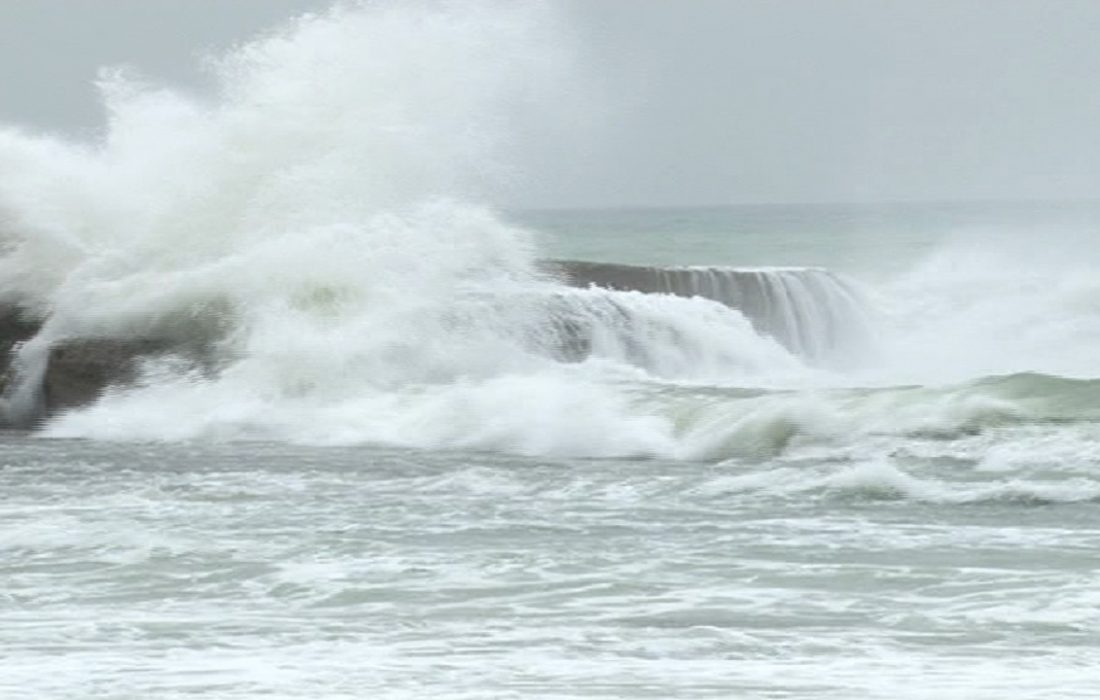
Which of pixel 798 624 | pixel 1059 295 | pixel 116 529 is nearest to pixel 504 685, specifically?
pixel 798 624

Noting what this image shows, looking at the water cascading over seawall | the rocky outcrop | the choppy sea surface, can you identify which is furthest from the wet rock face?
the water cascading over seawall

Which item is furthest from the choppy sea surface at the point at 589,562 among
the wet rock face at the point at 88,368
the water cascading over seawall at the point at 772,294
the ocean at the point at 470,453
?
the water cascading over seawall at the point at 772,294

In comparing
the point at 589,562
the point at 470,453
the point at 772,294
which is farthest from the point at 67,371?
the point at 589,562

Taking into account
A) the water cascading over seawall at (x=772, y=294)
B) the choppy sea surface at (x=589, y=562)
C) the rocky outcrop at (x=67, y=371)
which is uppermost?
the water cascading over seawall at (x=772, y=294)

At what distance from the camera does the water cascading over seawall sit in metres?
17.4

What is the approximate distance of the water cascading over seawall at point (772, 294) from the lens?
1736cm

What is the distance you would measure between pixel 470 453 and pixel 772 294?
638 centimetres

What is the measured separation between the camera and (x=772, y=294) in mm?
17844

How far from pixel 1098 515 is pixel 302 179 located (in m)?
9.29

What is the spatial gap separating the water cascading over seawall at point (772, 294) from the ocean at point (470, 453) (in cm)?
3

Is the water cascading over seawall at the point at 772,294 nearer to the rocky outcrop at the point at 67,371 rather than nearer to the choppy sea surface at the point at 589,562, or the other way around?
the rocky outcrop at the point at 67,371

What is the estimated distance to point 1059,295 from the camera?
22.5 metres

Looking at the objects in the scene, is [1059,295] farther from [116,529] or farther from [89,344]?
[116,529]

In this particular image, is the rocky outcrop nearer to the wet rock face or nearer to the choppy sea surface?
the wet rock face
